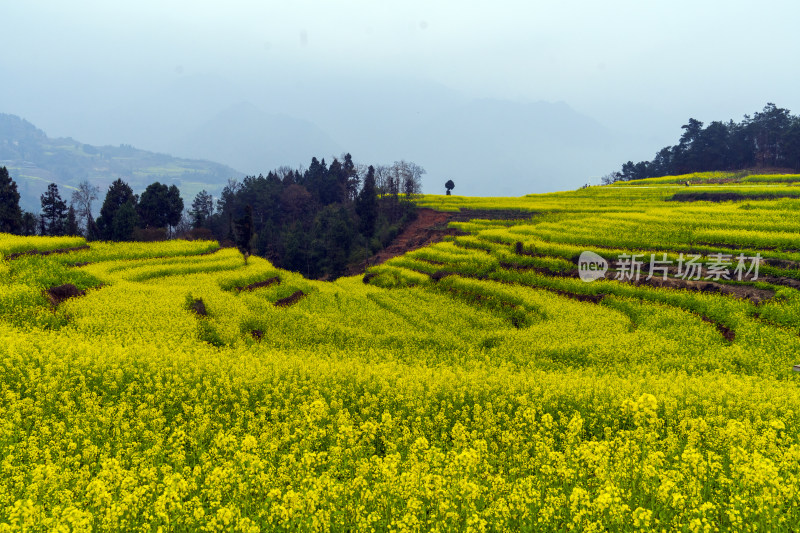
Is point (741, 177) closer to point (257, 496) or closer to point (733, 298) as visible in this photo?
point (733, 298)

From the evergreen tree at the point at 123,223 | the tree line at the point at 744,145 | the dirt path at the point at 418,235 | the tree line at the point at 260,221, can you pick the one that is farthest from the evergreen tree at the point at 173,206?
the tree line at the point at 744,145

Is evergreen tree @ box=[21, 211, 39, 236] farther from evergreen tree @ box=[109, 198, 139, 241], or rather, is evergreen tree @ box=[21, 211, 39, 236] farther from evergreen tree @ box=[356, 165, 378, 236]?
evergreen tree @ box=[356, 165, 378, 236]

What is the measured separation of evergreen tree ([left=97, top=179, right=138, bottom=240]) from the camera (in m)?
56.9

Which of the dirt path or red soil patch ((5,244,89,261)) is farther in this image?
the dirt path

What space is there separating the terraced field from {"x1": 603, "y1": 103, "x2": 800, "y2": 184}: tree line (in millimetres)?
61266

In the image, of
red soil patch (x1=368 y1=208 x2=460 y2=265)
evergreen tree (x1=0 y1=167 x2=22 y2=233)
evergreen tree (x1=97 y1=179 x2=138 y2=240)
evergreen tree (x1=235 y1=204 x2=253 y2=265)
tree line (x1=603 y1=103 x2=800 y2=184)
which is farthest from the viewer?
tree line (x1=603 y1=103 x2=800 y2=184)

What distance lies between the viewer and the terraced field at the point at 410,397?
646 cm

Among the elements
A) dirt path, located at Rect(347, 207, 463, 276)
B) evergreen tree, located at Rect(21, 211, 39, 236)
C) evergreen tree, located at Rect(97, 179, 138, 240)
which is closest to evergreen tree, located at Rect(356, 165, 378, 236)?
dirt path, located at Rect(347, 207, 463, 276)

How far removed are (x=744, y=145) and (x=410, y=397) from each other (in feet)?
333

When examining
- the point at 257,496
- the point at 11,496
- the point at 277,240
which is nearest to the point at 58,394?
the point at 11,496

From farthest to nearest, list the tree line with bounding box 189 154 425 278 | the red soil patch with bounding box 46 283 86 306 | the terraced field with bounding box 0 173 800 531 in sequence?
the tree line with bounding box 189 154 425 278, the red soil patch with bounding box 46 283 86 306, the terraced field with bounding box 0 173 800 531

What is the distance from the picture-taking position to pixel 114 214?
2392 inches

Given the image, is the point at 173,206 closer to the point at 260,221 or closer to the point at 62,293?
the point at 260,221

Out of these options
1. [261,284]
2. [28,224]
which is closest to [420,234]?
[261,284]
